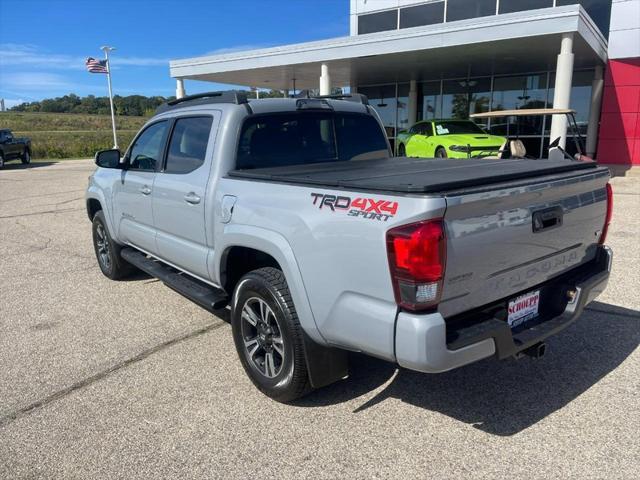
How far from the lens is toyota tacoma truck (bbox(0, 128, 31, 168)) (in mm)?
23859

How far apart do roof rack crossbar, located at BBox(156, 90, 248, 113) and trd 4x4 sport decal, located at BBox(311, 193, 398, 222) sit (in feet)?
4.69

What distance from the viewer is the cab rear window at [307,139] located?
3.74 m

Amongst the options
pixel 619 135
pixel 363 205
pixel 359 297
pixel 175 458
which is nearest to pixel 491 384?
pixel 359 297

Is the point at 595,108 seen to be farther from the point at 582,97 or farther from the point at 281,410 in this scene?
the point at 281,410

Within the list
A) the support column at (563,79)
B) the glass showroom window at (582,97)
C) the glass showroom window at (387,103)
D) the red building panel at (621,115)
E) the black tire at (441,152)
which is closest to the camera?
the support column at (563,79)

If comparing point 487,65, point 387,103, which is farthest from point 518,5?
point 387,103

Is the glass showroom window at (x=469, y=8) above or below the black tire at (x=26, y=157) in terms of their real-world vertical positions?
above

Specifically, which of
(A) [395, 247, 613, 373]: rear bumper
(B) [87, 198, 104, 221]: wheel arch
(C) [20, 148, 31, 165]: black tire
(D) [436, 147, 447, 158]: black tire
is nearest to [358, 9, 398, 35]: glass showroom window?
(D) [436, 147, 447, 158]: black tire

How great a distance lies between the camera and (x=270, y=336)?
324 centimetres

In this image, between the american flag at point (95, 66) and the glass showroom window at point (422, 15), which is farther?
the american flag at point (95, 66)

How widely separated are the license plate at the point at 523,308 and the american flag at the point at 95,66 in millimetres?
34527

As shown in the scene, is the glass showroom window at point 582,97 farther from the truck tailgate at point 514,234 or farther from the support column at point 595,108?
the truck tailgate at point 514,234

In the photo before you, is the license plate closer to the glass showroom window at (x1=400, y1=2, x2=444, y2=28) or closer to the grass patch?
the glass showroom window at (x1=400, y1=2, x2=444, y2=28)

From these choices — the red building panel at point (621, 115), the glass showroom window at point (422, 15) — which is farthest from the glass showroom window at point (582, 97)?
the glass showroom window at point (422, 15)
